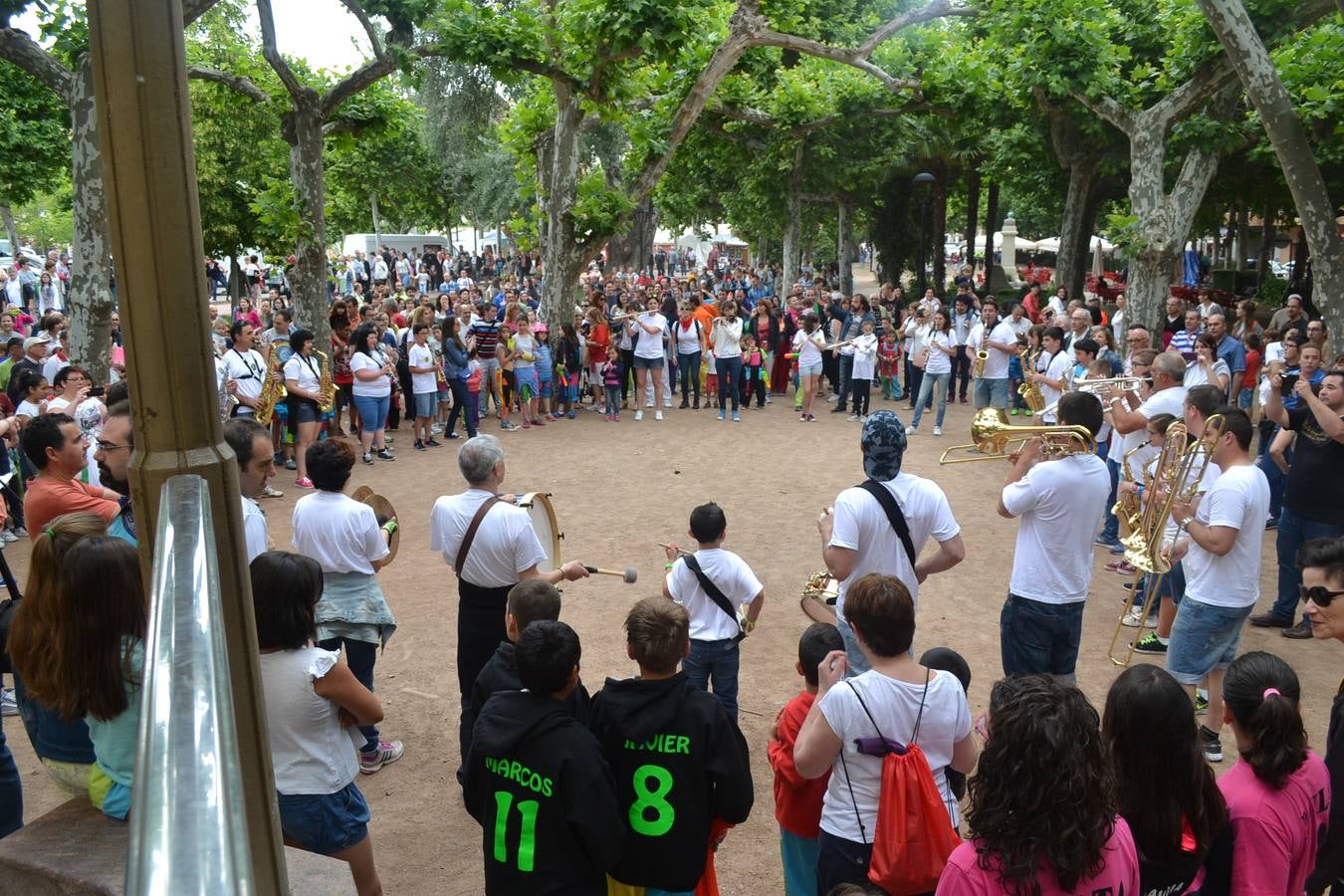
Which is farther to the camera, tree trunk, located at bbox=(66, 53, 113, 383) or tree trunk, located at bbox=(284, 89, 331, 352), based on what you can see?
tree trunk, located at bbox=(284, 89, 331, 352)

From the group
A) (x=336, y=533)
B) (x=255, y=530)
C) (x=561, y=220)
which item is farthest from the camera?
(x=561, y=220)

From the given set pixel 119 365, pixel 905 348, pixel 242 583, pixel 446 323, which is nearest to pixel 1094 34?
pixel 905 348

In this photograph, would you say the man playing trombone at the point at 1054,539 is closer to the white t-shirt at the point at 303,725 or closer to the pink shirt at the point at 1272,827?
the pink shirt at the point at 1272,827

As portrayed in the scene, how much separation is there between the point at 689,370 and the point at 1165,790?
523 inches

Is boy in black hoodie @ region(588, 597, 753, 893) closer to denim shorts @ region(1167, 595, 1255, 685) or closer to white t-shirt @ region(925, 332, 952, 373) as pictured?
denim shorts @ region(1167, 595, 1255, 685)

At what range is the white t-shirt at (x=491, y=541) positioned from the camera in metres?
4.88

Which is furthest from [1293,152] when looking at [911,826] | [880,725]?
[911,826]

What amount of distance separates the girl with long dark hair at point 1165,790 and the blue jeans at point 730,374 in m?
12.2

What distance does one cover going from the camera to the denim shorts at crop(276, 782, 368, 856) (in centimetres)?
358

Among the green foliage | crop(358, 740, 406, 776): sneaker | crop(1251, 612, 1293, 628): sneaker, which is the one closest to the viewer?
crop(358, 740, 406, 776): sneaker

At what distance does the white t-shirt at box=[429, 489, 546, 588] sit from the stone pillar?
3.35 metres

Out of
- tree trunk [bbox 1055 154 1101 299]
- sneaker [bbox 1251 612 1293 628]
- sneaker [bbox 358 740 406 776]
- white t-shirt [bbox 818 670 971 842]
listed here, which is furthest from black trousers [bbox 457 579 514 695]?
tree trunk [bbox 1055 154 1101 299]

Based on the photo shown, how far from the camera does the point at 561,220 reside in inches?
635

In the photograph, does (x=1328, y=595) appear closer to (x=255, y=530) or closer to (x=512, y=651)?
Answer: (x=512, y=651)
